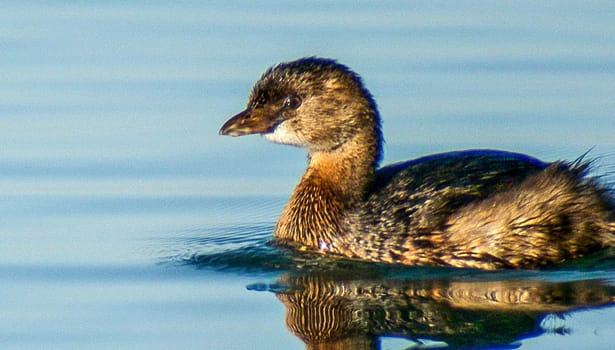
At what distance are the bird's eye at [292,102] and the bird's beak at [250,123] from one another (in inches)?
6.2

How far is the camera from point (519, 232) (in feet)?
39.7

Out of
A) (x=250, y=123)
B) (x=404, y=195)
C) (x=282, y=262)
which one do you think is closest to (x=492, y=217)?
(x=404, y=195)

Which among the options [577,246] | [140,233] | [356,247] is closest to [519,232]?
[577,246]

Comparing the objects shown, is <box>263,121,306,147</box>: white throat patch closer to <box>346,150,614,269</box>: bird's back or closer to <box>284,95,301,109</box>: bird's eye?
<box>284,95,301,109</box>: bird's eye

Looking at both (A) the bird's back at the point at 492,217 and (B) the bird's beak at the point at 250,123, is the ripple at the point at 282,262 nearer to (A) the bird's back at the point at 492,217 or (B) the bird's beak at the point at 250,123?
(A) the bird's back at the point at 492,217

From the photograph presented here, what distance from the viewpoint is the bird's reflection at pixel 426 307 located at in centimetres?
1045

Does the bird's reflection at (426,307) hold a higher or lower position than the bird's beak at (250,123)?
lower

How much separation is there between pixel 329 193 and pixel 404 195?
0.87 metres

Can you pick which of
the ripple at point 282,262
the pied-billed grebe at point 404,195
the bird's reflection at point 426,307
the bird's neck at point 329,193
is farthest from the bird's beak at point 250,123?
the bird's reflection at point 426,307

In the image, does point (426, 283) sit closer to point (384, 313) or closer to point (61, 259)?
point (384, 313)

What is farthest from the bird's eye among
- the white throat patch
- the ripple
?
the ripple

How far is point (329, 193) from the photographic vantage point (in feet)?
42.7

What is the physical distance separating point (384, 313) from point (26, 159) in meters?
4.94

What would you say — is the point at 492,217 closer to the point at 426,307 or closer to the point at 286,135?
the point at 426,307
